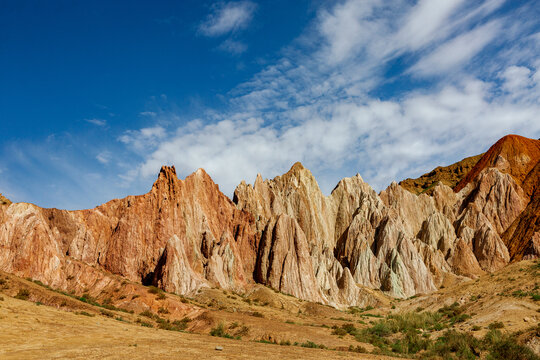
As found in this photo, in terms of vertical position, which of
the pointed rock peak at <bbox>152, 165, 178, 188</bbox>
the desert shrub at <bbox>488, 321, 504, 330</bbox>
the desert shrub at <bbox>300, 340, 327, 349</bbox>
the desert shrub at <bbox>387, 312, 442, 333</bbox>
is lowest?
the desert shrub at <bbox>300, 340, 327, 349</bbox>

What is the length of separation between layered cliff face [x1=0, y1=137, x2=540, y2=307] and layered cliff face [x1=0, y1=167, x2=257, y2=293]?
129 millimetres

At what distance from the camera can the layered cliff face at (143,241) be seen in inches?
1427

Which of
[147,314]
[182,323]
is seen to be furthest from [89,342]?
[147,314]

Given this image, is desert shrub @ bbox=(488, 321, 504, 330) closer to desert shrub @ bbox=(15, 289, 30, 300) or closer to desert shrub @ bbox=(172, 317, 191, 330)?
desert shrub @ bbox=(172, 317, 191, 330)

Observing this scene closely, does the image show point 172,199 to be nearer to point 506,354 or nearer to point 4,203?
point 4,203

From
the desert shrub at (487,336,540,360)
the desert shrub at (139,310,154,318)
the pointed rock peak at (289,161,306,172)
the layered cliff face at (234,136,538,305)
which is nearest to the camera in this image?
the desert shrub at (487,336,540,360)

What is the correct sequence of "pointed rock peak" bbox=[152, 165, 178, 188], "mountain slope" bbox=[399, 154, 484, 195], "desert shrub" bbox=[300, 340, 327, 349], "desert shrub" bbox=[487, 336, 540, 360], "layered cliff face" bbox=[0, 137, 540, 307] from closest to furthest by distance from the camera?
"desert shrub" bbox=[487, 336, 540, 360], "desert shrub" bbox=[300, 340, 327, 349], "layered cliff face" bbox=[0, 137, 540, 307], "pointed rock peak" bbox=[152, 165, 178, 188], "mountain slope" bbox=[399, 154, 484, 195]

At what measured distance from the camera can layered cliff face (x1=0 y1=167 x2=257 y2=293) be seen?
36.2m

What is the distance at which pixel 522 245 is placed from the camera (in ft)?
240

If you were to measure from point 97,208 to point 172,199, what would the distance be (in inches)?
381

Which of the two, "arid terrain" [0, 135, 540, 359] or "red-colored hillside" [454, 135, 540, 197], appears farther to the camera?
"red-colored hillside" [454, 135, 540, 197]

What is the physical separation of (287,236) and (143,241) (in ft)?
71.5

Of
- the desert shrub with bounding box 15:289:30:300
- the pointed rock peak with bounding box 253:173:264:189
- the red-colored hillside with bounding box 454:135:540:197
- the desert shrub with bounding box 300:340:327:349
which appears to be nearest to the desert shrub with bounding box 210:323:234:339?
the desert shrub with bounding box 300:340:327:349

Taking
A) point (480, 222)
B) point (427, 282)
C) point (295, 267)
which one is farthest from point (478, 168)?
point (295, 267)
